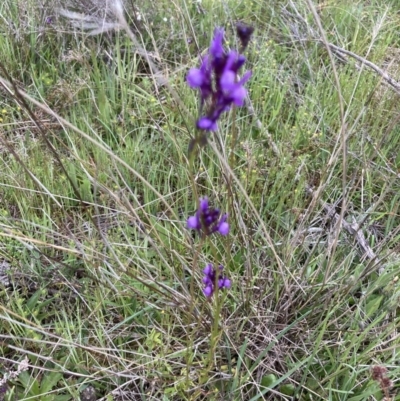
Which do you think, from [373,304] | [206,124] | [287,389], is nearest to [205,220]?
[206,124]

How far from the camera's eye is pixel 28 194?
5.49 feet

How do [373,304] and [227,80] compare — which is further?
[373,304]

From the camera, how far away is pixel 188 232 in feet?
4.54

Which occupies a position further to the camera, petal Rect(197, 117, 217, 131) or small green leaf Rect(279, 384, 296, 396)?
small green leaf Rect(279, 384, 296, 396)

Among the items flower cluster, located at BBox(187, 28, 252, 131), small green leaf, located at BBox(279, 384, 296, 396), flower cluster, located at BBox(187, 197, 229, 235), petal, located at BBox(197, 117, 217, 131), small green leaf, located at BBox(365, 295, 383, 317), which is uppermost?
flower cluster, located at BBox(187, 28, 252, 131)

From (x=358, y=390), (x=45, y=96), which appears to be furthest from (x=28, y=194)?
(x=358, y=390)

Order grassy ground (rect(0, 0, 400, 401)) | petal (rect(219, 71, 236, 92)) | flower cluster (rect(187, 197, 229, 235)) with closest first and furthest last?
petal (rect(219, 71, 236, 92)) → flower cluster (rect(187, 197, 229, 235)) → grassy ground (rect(0, 0, 400, 401))

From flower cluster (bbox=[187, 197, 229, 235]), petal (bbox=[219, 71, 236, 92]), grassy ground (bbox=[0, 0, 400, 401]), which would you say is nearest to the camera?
petal (bbox=[219, 71, 236, 92])

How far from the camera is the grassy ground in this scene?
1.28 m

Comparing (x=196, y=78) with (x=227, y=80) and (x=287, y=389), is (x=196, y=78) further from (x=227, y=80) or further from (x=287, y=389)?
(x=287, y=389)

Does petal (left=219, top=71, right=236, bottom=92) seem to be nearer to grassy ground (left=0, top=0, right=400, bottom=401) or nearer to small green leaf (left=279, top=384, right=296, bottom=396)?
grassy ground (left=0, top=0, right=400, bottom=401)

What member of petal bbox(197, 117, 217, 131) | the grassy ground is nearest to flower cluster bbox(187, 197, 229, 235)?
the grassy ground

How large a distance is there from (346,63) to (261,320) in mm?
1349

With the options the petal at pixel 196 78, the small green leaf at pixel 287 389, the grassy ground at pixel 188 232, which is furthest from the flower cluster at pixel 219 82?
the small green leaf at pixel 287 389
